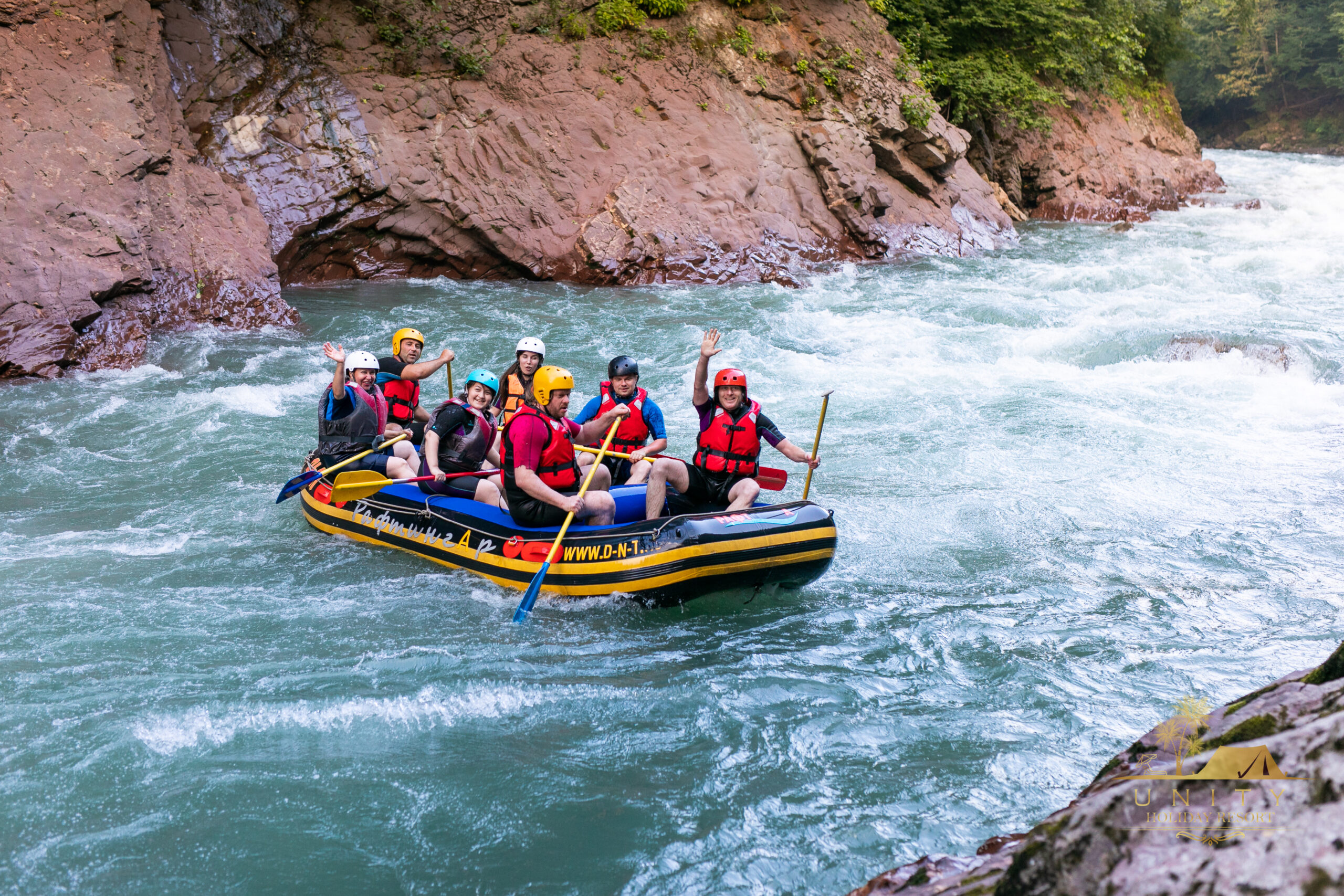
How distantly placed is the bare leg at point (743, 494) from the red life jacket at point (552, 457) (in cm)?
94

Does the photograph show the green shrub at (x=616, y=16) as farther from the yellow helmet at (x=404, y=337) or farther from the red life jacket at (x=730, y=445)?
the red life jacket at (x=730, y=445)

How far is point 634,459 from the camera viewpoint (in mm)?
6129

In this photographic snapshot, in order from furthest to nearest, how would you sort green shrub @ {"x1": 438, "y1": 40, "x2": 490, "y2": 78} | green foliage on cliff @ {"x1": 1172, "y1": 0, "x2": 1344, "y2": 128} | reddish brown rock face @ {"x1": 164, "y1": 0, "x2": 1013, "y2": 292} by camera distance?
green foliage on cliff @ {"x1": 1172, "y1": 0, "x2": 1344, "y2": 128}
green shrub @ {"x1": 438, "y1": 40, "x2": 490, "y2": 78}
reddish brown rock face @ {"x1": 164, "y1": 0, "x2": 1013, "y2": 292}

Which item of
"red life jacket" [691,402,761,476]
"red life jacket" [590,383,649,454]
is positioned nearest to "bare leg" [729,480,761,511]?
"red life jacket" [691,402,761,476]

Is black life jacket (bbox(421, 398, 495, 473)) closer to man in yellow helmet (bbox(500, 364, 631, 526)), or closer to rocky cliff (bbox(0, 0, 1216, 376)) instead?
man in yellow helmet (bbox(500, 364, 631, 526))

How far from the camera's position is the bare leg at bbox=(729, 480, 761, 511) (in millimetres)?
5570

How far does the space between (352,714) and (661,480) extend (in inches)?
86.8

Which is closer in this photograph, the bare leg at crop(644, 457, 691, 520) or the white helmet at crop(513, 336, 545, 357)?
the bare leg at crop(644, 457, 691, 520)

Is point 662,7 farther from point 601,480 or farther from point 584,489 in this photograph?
point 584,489

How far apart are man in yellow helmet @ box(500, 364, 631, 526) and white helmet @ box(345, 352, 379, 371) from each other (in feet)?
5.54

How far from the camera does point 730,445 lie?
5.68 m

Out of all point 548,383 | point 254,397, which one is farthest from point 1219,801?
point 254,397

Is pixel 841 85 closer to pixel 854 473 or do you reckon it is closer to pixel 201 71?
pixel 201 71

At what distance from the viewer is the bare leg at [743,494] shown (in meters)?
5.57
